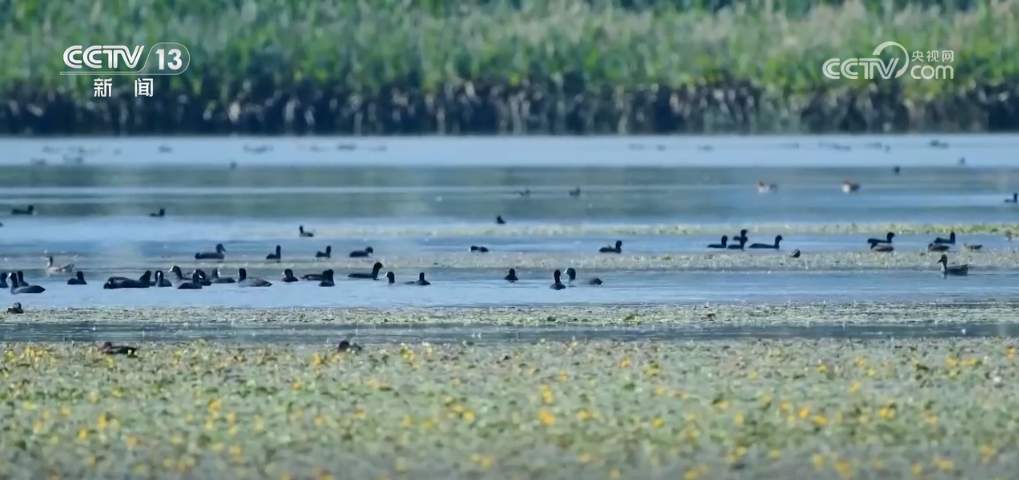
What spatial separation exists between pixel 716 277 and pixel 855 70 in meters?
102

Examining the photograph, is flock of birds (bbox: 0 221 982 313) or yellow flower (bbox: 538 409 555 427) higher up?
flock of birds (bbox: 0 221 982 313)

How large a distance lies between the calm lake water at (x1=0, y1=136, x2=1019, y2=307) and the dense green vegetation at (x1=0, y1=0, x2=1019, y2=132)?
17.1 m

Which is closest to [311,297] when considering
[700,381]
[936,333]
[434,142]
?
[936,333]

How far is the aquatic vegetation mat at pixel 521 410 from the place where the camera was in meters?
15.7

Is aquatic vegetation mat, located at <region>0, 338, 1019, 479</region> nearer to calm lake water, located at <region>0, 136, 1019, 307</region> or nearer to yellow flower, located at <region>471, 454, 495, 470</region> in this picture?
yellow flower, located at <region>471, 454, 495, 470</region>

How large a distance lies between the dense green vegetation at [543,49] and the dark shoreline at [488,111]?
0.67ft

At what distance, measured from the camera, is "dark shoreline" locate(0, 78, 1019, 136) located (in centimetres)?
13288

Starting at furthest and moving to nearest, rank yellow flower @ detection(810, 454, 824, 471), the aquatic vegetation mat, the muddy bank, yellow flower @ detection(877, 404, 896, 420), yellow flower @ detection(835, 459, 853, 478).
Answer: the muddy bank → yellow flower @ detection(877, 404, 896, 420) → the aquatic vegetation mat → yellow flower @ detection(810, 454, 824, 471) → yellow flower @ detection(835, 459, 853, 478)

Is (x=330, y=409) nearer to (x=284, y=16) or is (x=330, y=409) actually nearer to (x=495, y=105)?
(x=495, y=105)

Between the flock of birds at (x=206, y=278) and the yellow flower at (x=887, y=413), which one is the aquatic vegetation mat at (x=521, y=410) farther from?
the flock of birds at (x=206, y=278)

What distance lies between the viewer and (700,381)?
19.8 metres

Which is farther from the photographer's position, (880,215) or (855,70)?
(855,70)

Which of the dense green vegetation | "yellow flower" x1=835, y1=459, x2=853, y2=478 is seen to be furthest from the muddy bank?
the dense green vegetation

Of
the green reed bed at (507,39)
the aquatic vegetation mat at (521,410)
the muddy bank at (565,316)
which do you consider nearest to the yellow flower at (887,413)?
the aquatic vegetation mat at (521,410)
